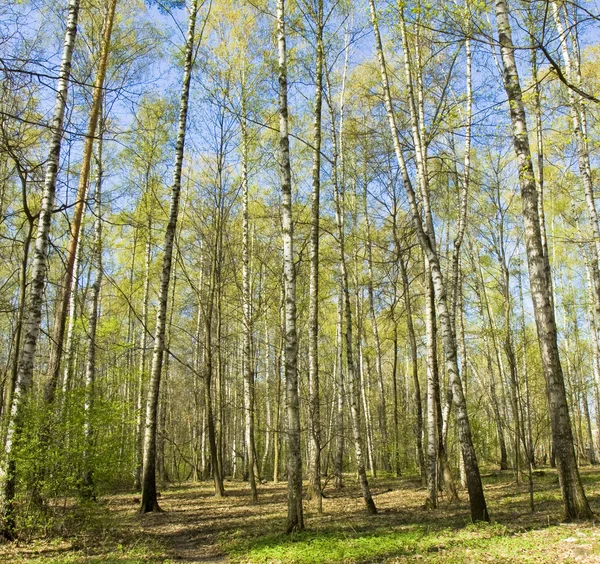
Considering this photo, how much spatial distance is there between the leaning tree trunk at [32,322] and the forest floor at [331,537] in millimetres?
621

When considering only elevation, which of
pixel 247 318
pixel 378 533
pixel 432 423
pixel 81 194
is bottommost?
pixel 378 533

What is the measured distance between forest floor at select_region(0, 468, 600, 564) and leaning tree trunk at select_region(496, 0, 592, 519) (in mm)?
451

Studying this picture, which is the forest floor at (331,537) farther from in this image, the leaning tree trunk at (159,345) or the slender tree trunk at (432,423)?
the leaning tree trunk at (159,345)

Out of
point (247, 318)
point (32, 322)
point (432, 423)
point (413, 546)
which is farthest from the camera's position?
point (247, 318)

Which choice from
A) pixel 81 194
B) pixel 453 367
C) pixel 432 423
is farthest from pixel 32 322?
pixel 432 423

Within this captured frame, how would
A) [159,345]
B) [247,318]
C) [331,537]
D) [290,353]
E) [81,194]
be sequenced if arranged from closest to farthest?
[331,537] < [290,353] < [81,194] < [159,345] < [247,318]

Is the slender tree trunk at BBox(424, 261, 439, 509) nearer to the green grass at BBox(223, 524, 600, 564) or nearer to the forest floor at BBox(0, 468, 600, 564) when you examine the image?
the forest floor at BBox(0, 468, 600, 564)

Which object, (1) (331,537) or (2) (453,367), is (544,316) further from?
(1) (331,537)

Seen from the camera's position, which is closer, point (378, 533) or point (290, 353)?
point (378, 533)

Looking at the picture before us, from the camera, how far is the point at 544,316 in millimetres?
6121

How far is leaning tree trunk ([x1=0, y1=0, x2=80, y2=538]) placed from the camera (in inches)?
219

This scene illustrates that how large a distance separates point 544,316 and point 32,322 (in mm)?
6883

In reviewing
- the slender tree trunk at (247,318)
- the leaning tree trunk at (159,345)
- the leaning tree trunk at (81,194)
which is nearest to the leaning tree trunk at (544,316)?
the leaning tree trunk at (159,345)

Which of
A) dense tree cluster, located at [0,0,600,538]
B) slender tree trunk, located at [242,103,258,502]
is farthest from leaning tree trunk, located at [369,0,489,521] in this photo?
slender tree trunk, located at [242,103,258,502]
